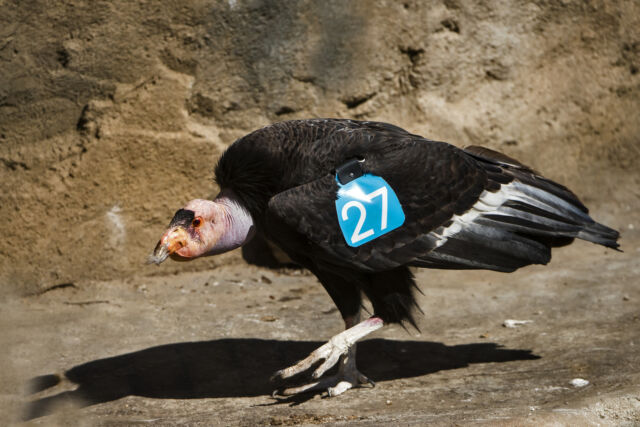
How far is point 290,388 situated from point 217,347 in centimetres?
69

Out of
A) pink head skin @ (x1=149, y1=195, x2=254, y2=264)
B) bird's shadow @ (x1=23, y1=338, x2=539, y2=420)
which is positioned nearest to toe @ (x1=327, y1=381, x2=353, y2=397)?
bird's shadow @ (x1=23, y1=338, x2=539, y2=420)

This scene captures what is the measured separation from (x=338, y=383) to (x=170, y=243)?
997mm

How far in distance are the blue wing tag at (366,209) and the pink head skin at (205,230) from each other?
1.77 ft

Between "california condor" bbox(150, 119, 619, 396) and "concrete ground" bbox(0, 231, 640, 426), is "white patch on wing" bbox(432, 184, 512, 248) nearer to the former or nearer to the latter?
"california condor" bbox(150, 119, 619, 396)

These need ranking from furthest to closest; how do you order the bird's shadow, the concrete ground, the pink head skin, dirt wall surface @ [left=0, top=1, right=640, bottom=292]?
dirt wall surface @ [left=0, top=1, right=640, bottom=292] < the bird's shadow < the pink head skin < the concrete ground

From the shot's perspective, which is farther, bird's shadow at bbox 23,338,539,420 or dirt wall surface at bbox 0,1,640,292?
dirt wall surface at bbox 0,1,640,292

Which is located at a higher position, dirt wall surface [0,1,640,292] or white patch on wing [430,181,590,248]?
dirt wall surface [0,1,640,292]

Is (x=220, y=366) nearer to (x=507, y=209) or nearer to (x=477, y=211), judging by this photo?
(x=477, y=211)

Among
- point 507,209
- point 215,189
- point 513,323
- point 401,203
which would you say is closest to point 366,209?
point 401,203

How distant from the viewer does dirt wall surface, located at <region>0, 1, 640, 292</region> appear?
4.80 m

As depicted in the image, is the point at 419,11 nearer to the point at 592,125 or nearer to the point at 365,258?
the point at 592,125

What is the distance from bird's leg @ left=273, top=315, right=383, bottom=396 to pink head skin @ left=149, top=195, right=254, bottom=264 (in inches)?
25.6

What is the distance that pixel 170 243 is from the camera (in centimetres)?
348

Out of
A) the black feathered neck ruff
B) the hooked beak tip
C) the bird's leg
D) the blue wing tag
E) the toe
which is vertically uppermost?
the black feathered neck ruff
